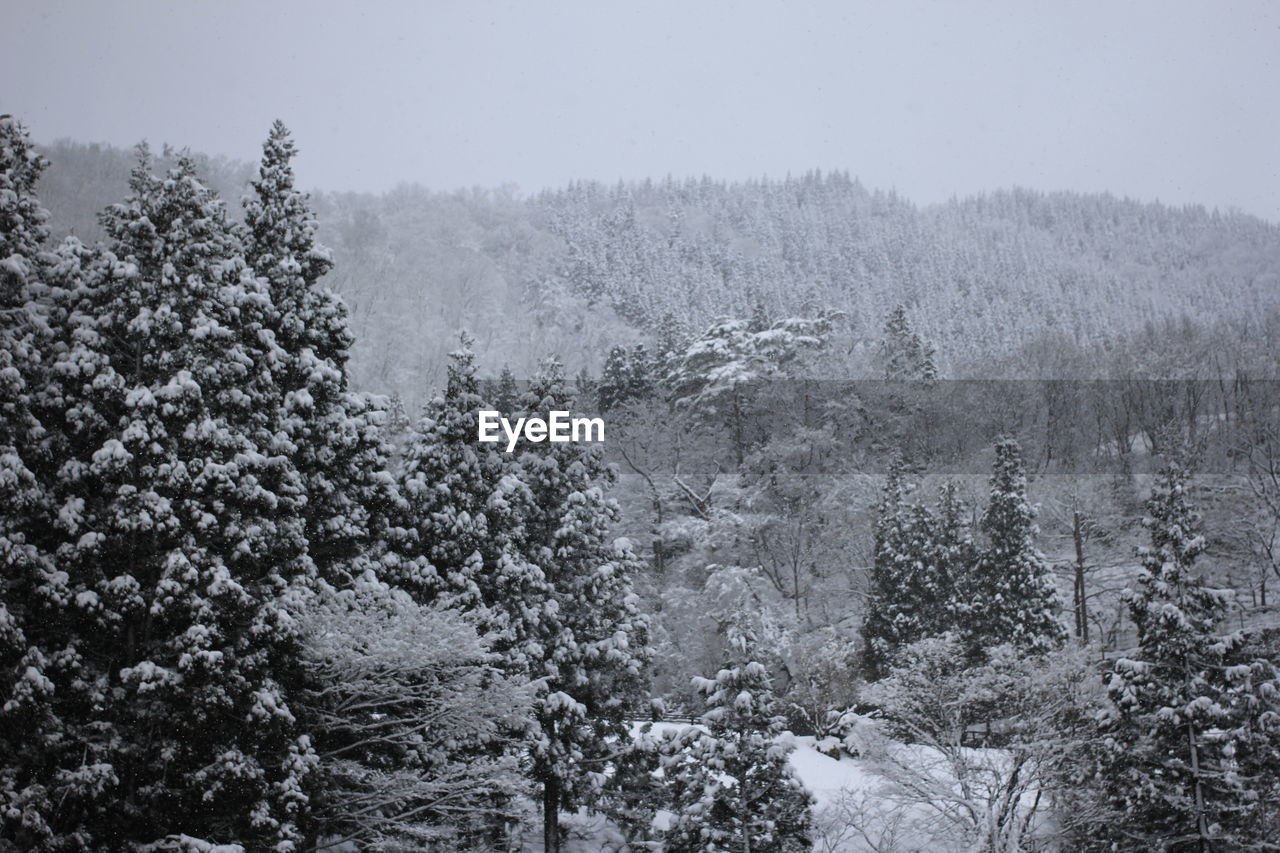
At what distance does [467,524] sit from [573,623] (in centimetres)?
401

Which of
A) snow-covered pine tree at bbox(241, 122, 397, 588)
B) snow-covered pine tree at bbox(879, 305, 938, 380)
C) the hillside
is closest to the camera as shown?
snow-covered pine tree at bbox(241, 122, 397, 588)

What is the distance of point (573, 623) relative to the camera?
23.0m

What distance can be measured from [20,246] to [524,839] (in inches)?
696

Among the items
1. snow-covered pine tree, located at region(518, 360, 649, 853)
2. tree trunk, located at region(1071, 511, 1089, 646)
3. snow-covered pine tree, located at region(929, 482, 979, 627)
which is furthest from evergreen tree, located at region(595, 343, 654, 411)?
snow-covered pine tree, located at region(518, 360, 649, 853)

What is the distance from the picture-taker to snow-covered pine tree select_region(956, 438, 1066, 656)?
33.9m

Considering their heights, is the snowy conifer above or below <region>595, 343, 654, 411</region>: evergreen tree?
below

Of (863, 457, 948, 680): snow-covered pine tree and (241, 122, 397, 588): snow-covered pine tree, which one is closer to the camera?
(241, 122, 397, 588): snow-covered pine tree

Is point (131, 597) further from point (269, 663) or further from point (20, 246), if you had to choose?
point (20, 246)

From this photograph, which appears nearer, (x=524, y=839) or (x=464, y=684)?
(x=464, y=684)

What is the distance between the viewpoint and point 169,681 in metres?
13.9

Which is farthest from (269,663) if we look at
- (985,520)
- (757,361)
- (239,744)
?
(757,361)

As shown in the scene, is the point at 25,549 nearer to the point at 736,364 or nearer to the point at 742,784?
the point at 742,784

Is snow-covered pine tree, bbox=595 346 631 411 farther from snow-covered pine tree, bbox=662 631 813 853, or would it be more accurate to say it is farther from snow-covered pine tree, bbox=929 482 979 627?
snow-covered pine tree, bbox=662 631 813 853

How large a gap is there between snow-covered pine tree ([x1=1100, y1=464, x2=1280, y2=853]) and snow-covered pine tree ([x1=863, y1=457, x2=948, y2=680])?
1389 centimetres
